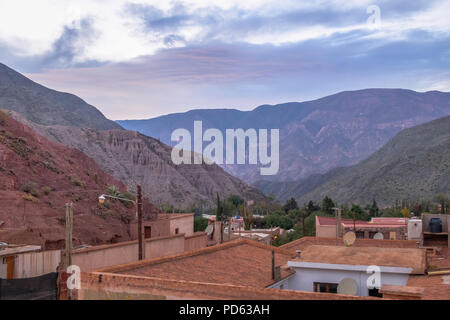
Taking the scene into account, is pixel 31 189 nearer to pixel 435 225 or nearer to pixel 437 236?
pixel 435 225

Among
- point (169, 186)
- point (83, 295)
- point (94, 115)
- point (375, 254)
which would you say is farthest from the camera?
point (94, 115)

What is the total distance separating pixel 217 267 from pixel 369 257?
4.39 metres

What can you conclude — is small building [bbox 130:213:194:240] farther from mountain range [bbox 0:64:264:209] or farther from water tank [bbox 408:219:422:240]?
mountain range [bbox 0:64:264:209]

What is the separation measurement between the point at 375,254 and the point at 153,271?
6.70 m

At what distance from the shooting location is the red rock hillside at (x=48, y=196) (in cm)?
3109

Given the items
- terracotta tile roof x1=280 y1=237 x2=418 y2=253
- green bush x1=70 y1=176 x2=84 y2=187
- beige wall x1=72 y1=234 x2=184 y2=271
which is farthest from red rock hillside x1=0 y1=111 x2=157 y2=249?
terracotta tile roof x1=280 y1=237 x2=418 y2=253

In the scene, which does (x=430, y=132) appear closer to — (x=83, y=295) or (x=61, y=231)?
(x=61, y=231)

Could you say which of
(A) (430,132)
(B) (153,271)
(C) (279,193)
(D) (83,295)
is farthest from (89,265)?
(C) (279,193)

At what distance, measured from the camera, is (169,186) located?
97.7 m

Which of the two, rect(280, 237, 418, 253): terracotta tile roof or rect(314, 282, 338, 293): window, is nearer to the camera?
rect(314, 282, 338, 293): window

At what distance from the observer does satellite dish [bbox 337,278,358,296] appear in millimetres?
11227

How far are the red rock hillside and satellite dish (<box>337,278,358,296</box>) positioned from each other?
695 inches

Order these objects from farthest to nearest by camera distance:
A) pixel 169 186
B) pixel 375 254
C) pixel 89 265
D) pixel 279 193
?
1. pixel 279 193
2. pixel 169 186
3. pixel 89 265
4. pixel 375 254

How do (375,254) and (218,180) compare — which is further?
(218,180)
